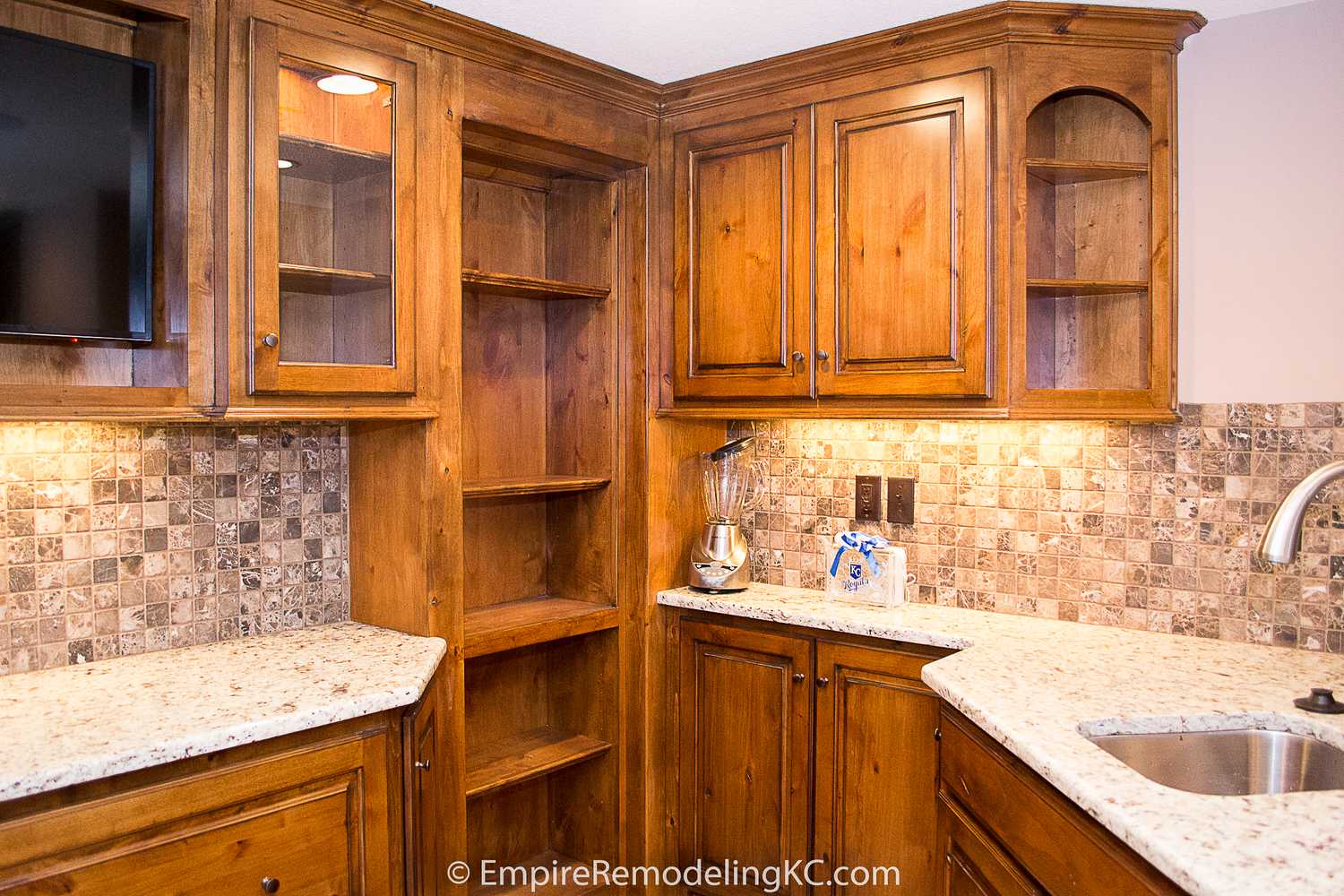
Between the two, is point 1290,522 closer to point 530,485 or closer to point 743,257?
point 743,257

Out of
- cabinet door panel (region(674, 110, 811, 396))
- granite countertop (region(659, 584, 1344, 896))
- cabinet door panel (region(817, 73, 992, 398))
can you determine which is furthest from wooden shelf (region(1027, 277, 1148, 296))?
granite countertop (region(659, 584, 1344, 896))

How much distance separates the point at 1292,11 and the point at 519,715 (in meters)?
2.74

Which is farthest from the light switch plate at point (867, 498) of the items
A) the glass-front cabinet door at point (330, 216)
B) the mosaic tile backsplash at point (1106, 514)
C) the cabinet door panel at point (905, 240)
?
the glass-front cabinet door at point (330, 216)

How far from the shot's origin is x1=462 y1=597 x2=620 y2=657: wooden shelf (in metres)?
2.55

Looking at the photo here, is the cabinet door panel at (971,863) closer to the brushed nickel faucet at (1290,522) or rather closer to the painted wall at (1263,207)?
the brushed nickel faucet at (1290,522)

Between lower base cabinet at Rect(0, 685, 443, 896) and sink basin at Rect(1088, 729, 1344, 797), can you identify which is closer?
lower base cabinet at Rect(0, 685, 443, 896)

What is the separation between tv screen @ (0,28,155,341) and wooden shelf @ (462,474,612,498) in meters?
0.90

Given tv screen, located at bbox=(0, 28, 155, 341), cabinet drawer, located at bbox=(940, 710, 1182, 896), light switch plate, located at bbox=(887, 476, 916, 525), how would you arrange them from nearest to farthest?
cabinet drawer, located at bbox=(940, 710, 1182, 896) → tv screen, located at bbox=(0, 28, 155, 341) → light switch plate, located at bbox=(887, 476, 916, 525)

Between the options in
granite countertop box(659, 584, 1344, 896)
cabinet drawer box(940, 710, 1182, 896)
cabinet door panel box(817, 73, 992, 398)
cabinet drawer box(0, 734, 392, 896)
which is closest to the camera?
granite countertop box(659, 584, 1344, 896)

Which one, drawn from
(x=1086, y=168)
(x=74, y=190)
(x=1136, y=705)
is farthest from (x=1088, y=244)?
(x=74, y=190)

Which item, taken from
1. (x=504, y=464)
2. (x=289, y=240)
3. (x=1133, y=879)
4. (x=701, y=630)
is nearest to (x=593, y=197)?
(x=504, y=464)

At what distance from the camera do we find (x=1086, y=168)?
2.35 meters

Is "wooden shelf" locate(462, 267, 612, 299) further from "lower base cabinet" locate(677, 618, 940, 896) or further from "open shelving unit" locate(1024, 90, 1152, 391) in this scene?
"open shelving unit" locate(1024, 90, 1152, 391)

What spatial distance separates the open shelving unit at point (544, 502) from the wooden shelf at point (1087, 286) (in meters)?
1.17
